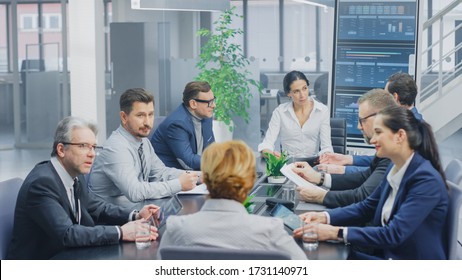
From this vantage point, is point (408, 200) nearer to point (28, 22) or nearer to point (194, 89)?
point (194, 89)

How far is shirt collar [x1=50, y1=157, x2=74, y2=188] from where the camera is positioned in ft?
12.2

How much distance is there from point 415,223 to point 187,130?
2.79 metres

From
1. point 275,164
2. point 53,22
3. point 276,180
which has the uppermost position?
point 53,22

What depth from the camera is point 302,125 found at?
694 centimetres

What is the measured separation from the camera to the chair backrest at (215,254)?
8.64 feet

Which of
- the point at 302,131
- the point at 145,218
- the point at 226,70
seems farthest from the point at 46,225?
the point at 226,70

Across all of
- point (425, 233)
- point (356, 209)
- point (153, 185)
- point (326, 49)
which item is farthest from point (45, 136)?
point (425, 233)

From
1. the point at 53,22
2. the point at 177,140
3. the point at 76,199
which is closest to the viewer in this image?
the point at 76,199

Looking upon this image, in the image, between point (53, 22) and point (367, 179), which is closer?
point (367, 179)

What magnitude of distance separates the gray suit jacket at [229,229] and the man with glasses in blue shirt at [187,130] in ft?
9.65

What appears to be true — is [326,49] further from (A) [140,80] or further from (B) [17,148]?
(B) [17,148]

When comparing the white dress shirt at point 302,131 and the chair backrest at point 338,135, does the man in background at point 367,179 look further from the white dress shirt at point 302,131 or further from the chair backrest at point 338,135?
the chair backrest at point 338,135

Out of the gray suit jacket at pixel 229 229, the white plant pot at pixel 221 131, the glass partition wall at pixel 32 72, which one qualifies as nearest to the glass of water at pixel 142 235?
the gray suit jacket at pixel 229 229

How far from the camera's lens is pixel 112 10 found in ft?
29.8
